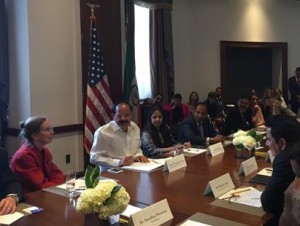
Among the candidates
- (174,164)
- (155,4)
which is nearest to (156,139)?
(174,164)

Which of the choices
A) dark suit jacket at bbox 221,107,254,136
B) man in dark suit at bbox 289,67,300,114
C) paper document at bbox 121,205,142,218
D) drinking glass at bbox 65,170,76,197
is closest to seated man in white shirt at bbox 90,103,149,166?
drinking glass at bbox 65,170,76,197

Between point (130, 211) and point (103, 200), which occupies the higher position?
point (103, 200)

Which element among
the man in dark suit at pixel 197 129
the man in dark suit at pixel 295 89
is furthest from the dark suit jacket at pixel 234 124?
the man in dark suit at pixel 295 89

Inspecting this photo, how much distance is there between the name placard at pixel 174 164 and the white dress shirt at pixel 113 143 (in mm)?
492

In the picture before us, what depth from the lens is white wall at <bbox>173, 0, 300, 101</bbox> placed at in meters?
7.43

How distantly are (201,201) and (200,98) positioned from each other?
19.6 feet

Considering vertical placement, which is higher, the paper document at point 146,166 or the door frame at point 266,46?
the door frame at point 266,46

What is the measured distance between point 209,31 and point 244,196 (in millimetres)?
6207

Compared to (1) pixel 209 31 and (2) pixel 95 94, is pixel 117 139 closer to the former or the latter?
(2) pixel 95 94

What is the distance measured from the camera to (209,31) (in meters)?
7.75

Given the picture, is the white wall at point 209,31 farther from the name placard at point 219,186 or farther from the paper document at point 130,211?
the paper document at point 130,211

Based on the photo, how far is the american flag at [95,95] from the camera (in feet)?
14.8

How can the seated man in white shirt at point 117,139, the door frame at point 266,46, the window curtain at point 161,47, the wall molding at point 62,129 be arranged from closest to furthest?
the seated man in white shirt at point 117,139, the wall molding at point 62,129, the window curtain at point 161,47, the door frame at point 266,46

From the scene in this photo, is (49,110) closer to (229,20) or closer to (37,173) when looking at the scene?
(37,173)
